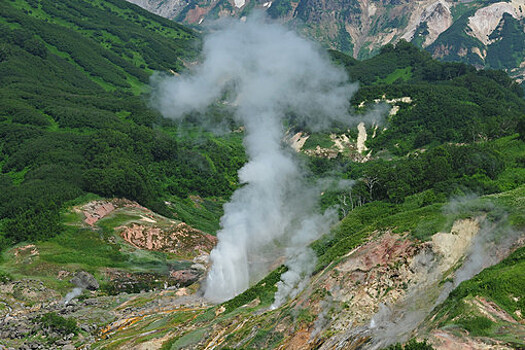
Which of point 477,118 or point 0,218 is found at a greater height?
point 0,218

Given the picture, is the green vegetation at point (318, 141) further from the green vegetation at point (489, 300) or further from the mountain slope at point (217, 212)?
the green vegetation at point (489, 300)

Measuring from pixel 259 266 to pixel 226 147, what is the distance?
84454mm

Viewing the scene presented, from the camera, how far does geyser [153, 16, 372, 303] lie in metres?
50.5

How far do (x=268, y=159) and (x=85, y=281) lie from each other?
155 feet

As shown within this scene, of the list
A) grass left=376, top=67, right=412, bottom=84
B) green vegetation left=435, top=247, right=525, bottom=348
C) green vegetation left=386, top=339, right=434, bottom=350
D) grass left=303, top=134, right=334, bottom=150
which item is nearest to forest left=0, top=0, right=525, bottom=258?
Result: grass left=376, top=67, right=412, bottom=84

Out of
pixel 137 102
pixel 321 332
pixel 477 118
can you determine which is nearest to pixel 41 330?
pixel 321 332

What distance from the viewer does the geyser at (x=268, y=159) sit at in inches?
1987

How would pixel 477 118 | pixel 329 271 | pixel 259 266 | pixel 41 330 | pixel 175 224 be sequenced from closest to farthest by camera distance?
pixel 329 271
pixel 41 330
pixel 259 266
pixel 175 224
pixel 477 118

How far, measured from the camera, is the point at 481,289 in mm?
21328

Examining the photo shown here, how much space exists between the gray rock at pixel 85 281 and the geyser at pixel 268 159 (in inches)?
641

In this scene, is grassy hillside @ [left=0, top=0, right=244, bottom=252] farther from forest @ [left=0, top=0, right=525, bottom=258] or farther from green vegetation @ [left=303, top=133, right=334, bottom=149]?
green vegetation @ [left=303, top=133, right=334, bottom=149]

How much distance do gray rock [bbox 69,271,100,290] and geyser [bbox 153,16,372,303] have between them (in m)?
16.3

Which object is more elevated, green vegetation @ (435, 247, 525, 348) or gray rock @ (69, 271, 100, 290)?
gray rock @ (69, 271, 100, 290)

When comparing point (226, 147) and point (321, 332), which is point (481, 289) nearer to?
point (321, 332)
